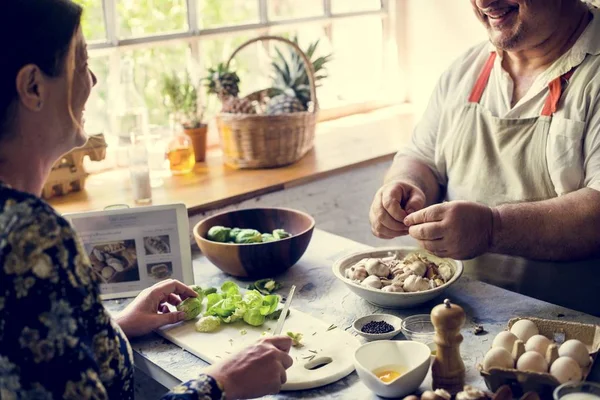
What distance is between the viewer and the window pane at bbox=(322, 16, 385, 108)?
3.71 meters

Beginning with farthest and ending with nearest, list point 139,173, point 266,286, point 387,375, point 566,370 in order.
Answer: point 139,173 → point 266,286 → point 387,375 → point 566,370

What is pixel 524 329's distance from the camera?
5.05ft

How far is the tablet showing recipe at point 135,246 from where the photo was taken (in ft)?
6.56

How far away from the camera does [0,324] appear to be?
3.76ft

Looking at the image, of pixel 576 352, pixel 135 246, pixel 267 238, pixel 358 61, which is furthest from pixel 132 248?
pixel 358 61

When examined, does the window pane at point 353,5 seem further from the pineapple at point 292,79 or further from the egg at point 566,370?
the egg at point 566,370

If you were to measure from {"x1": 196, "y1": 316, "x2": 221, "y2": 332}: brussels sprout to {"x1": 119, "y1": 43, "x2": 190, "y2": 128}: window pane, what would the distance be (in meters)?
1.42

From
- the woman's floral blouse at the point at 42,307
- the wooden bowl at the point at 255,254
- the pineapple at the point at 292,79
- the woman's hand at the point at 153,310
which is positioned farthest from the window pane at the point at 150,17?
the woman's floral blouse at the point at 42,307

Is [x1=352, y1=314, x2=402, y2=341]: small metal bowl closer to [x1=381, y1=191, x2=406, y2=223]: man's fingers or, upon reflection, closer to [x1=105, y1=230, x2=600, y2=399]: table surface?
[x1=105, y1=230, x2=600, y2=399]: table surface

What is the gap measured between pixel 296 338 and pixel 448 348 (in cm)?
38

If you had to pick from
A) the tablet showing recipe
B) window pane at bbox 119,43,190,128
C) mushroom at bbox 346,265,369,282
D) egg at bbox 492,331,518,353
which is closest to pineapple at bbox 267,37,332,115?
window pane at bbox 119,43,190,128

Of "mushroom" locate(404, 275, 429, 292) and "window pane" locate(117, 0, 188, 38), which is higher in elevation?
"window pane" locate(117, 0, 188, 38)

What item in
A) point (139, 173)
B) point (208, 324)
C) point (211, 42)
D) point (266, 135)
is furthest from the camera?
point (211, 42)

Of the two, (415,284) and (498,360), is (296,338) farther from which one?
(498,360)
